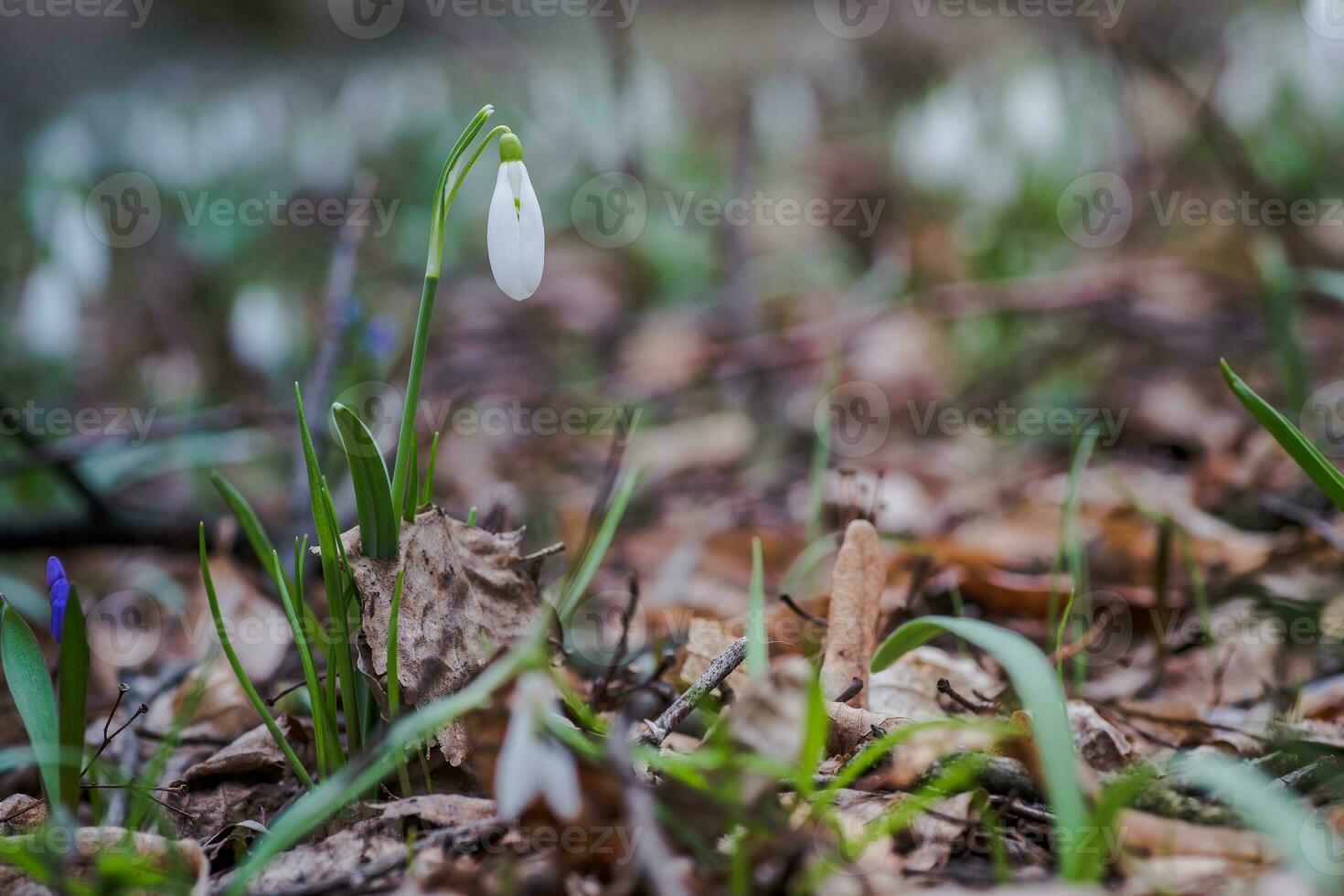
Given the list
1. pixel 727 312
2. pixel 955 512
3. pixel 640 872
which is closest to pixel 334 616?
pixel 640 872

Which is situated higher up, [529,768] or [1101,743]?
[529,768]

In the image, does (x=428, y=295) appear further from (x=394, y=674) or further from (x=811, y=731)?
(x=811, y=731)

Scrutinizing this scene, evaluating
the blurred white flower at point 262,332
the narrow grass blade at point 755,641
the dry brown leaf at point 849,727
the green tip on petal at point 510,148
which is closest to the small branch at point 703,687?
the narrow grass blade at point 755,641

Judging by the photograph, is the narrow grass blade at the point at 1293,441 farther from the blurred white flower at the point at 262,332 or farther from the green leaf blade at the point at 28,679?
the blurred white flower at the point at 262,332

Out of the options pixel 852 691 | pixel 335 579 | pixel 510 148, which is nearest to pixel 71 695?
pixel 335 579

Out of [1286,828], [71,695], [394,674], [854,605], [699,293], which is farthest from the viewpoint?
[699,293]

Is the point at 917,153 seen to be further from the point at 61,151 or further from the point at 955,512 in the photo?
the point at 61,151
